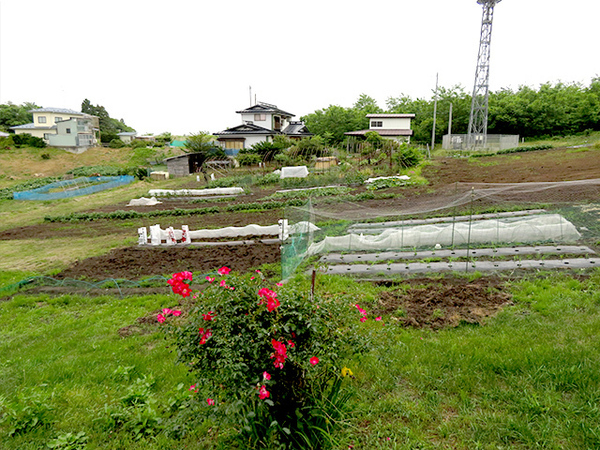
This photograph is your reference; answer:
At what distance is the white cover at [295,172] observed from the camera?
2383 centimetres

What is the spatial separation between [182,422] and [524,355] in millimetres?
3279

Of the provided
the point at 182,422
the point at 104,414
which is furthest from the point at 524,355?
the point at 104,414

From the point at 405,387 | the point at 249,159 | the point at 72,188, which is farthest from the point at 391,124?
the point at 405,387

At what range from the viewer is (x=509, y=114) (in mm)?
37812

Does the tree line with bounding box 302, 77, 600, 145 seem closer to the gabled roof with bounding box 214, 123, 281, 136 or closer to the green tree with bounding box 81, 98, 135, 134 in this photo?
the gabled roof with bounding box 214, 123, 281, 136

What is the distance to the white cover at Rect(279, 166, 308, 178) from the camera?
2383cm

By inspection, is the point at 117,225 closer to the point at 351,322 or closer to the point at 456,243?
the point at 456,243

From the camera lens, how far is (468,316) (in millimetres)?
5023

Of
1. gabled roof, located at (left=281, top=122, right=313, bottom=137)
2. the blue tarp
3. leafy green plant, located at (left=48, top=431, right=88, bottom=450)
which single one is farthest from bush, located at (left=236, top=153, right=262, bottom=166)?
leafy green plant, located at (left=48, top=431, right=88, bottom=450)

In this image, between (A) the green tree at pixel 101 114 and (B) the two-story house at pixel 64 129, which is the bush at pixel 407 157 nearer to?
(B) the two-story house at pixel 64 129

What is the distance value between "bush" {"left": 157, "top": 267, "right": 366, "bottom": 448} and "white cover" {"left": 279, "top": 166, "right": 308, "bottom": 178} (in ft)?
69.6

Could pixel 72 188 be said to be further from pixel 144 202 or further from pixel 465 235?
pixel 465 235

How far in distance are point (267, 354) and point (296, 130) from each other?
42177 mm

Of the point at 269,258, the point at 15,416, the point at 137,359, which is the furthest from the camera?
the point at 269,258
